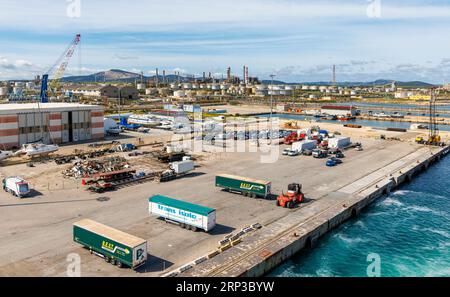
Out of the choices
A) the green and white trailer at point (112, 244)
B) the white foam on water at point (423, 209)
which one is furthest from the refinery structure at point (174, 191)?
the white foam on water at point (423, 209)

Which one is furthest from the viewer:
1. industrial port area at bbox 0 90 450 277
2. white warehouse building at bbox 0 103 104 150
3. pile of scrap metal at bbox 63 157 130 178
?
white warehouse building at bbox 0 103 104 150

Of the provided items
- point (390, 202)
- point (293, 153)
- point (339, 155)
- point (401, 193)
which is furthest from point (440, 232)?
point (293, 153)

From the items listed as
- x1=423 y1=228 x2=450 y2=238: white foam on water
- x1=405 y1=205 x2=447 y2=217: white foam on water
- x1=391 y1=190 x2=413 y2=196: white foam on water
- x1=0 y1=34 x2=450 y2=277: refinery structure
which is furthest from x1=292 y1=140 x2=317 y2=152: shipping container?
x1=423 y1=228 x2=450 y2=238: white foam on water

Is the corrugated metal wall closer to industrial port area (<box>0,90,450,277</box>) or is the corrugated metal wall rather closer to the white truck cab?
industrial port area (<box>0,90,450,277</box>)

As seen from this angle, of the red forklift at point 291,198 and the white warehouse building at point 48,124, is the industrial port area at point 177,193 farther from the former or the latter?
the white warehouse building at point 48,124
